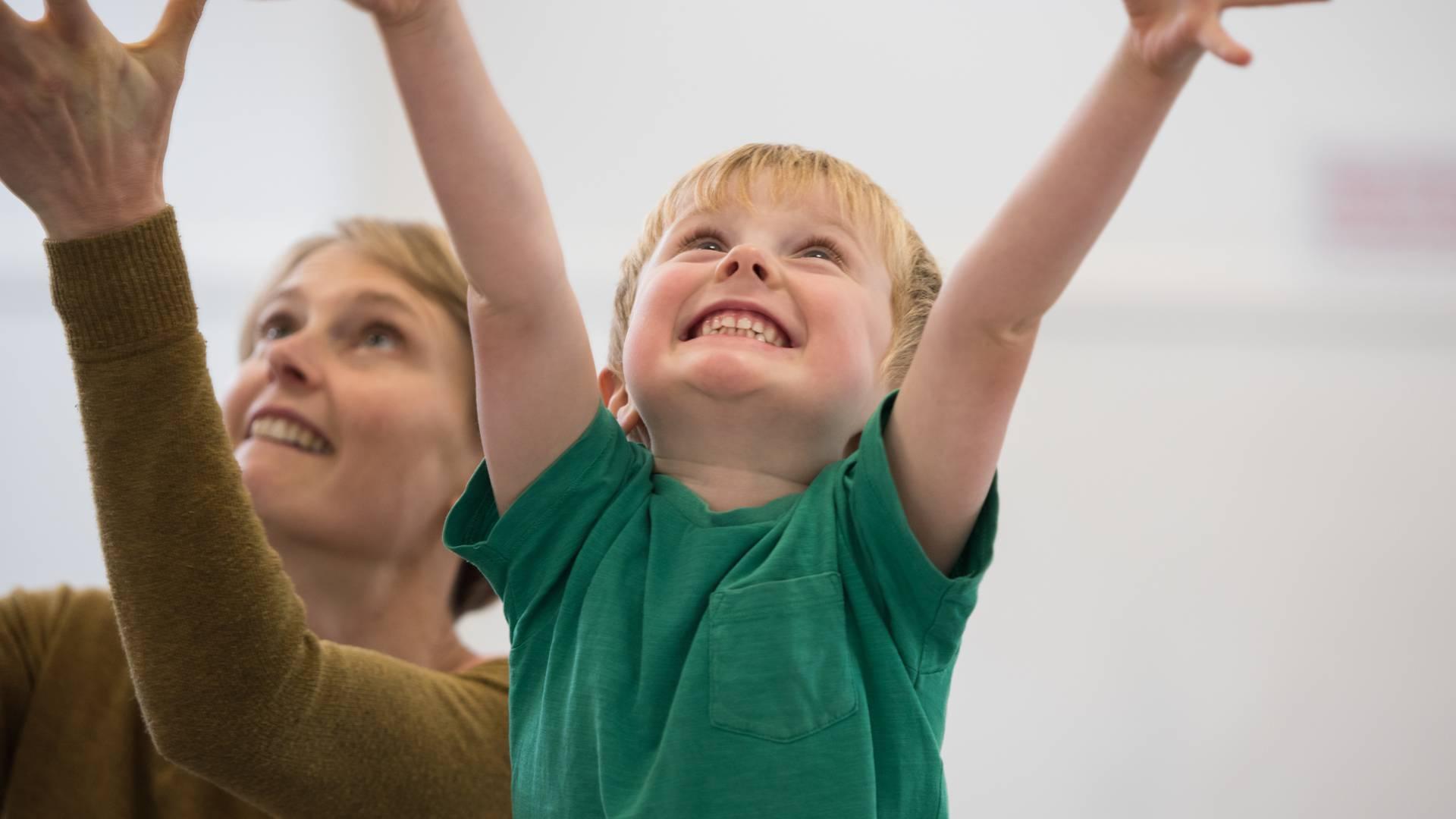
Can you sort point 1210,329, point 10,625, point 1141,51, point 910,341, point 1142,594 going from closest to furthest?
point 1141,51 < point 910,341 < point 10,625 < point 1142,594 < point 1210,329

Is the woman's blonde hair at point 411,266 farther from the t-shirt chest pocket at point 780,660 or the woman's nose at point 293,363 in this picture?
the t-shirt chest pocket at point 780,660

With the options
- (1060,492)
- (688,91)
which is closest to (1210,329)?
(1060,492)

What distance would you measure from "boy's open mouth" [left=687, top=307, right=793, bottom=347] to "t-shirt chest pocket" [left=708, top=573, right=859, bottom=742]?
14 centimetres

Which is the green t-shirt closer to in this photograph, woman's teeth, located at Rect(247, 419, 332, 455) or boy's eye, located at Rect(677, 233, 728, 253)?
boy's eye, located at Rect(677, 233, 728, 253)

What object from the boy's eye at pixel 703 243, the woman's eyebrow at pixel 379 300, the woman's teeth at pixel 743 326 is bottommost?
the woman's teeth at pixel 743 326

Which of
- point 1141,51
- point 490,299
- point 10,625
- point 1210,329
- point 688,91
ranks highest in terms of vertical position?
point 688,91

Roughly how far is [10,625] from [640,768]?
0.61 metres

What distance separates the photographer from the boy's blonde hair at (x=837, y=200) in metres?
0.82

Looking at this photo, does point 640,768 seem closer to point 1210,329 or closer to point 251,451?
point 251,451

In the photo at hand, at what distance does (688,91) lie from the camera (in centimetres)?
182

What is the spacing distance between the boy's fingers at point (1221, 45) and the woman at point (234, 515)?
498 millimetres

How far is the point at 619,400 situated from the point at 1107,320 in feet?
3.72

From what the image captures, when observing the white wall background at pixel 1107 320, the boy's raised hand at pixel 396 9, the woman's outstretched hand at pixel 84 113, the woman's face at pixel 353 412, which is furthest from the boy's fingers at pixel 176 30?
the white wall background at pixel 1107 320

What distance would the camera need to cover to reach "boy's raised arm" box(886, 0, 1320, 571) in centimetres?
59
